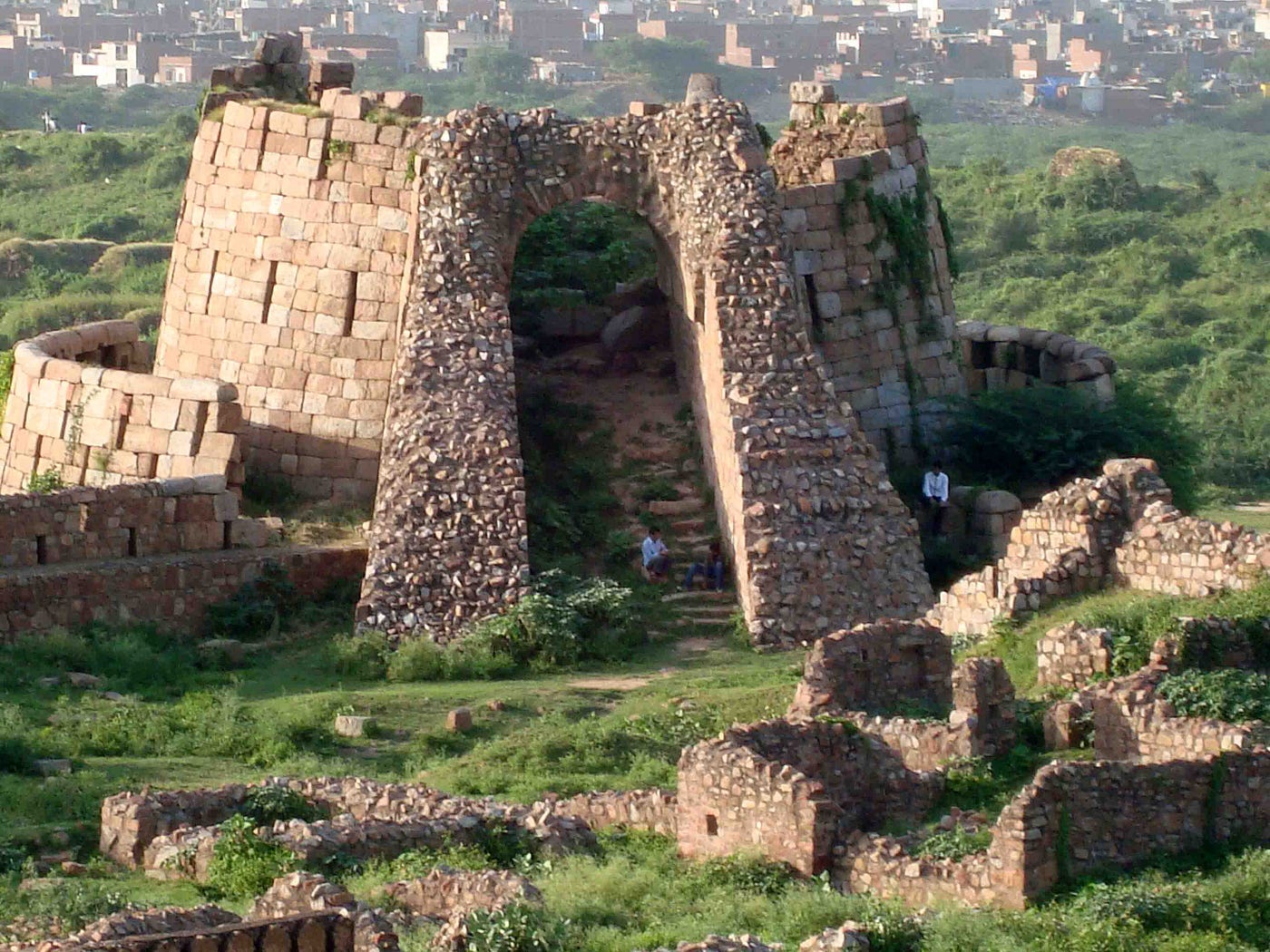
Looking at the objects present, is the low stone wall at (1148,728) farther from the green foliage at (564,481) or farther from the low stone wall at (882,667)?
the green foliage at (564,481)

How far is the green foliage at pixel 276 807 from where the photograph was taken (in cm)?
1955

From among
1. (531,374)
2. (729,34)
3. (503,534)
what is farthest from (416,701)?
(729,34)

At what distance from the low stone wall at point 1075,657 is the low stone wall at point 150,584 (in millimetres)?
7267

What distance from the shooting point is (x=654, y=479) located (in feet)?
93.1

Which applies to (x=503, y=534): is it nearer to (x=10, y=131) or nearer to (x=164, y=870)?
(x=164, y=870)

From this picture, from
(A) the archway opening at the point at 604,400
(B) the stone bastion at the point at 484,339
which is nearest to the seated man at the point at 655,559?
(A) the archway opening at the point at 604,400

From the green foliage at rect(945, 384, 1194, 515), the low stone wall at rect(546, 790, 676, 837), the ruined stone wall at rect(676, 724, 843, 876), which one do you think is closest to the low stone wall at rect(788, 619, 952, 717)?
the low stone wall at rect(546, 790, 676, 837)

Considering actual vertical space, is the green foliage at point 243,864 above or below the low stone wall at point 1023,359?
above

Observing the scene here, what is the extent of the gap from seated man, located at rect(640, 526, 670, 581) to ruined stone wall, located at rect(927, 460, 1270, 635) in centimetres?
348

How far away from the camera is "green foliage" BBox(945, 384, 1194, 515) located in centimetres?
2891

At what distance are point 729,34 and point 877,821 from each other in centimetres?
11528

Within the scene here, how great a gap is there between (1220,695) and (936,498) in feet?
29.2

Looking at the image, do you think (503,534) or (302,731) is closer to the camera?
(302,731)

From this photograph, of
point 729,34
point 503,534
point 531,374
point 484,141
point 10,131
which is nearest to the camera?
point 503,534
